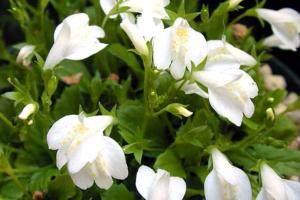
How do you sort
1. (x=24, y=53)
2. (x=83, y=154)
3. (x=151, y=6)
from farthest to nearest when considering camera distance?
(x=24, y=53) < (x=151, y=6) < (x=83, y=154)

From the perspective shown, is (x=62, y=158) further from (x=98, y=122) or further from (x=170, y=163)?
(x=170, y=163)

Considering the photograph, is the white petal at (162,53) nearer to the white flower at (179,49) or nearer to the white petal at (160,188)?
the white flower at (179,49)

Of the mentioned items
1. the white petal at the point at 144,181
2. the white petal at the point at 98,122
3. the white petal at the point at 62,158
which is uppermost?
the white petal at the point at 98,122

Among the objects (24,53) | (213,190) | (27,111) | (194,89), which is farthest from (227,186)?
(24,53)

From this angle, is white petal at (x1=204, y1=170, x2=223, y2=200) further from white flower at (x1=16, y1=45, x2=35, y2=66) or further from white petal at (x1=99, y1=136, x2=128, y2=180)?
white flower at (x1=16, y1=45, x2=35, y2=66)

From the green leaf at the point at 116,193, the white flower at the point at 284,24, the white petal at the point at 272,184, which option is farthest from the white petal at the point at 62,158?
the white flower at the point at 284,24

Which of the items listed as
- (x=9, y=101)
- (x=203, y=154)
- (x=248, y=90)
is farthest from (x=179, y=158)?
(x=9, y=101)
